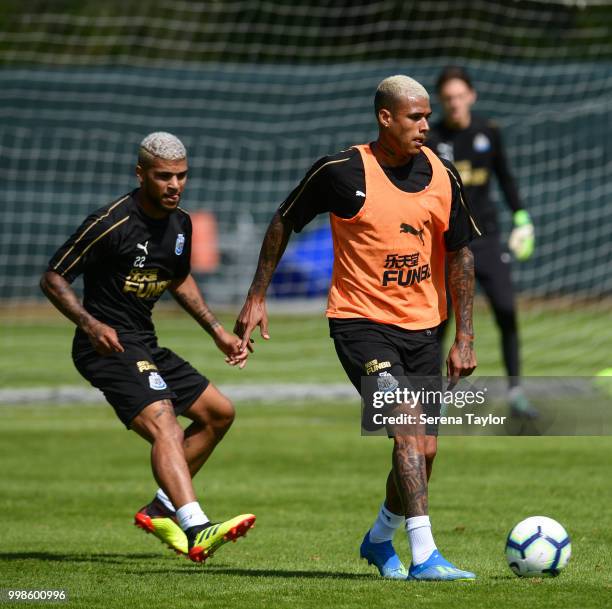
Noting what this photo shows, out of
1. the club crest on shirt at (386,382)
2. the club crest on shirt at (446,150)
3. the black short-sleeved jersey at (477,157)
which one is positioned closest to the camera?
the club crest on shirt at (386,382)

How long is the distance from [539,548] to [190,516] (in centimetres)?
167

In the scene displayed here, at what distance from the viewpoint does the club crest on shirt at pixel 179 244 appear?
285 inches

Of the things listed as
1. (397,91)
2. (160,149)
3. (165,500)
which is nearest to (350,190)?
(397,91)

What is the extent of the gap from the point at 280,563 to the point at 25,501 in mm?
2849

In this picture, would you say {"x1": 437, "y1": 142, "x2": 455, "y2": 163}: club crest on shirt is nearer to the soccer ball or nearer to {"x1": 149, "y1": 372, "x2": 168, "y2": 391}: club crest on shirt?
{"x1": 149, "y1": 372, "x2": 168, "y2": 391}: club crest on shirt

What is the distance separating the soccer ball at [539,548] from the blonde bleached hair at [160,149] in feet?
8.42

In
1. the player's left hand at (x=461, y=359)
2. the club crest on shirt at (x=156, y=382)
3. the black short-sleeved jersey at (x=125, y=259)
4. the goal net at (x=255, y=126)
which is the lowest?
the club crest on shirt at (x=156, y=382)

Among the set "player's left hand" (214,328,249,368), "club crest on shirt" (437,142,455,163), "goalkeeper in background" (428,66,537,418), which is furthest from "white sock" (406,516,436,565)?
"club crest on shirt" (437,142,455,163)

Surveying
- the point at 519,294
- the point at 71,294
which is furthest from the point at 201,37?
the point at 71,294

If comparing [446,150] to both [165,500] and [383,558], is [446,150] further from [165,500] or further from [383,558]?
[383,558]

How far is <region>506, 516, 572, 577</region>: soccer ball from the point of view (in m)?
5.96

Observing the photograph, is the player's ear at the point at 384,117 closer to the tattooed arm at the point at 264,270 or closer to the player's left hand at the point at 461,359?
the tattooed arm at the point at 264,270

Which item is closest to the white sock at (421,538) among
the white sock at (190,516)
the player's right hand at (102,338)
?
the white sock at (190,516)

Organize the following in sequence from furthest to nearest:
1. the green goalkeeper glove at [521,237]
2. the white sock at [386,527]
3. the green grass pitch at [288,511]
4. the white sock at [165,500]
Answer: the green goalkeeper glove at [521,237]
the white sock at [165,500]
the white sock at [386,527]
the green grass pitch at [288,511]
